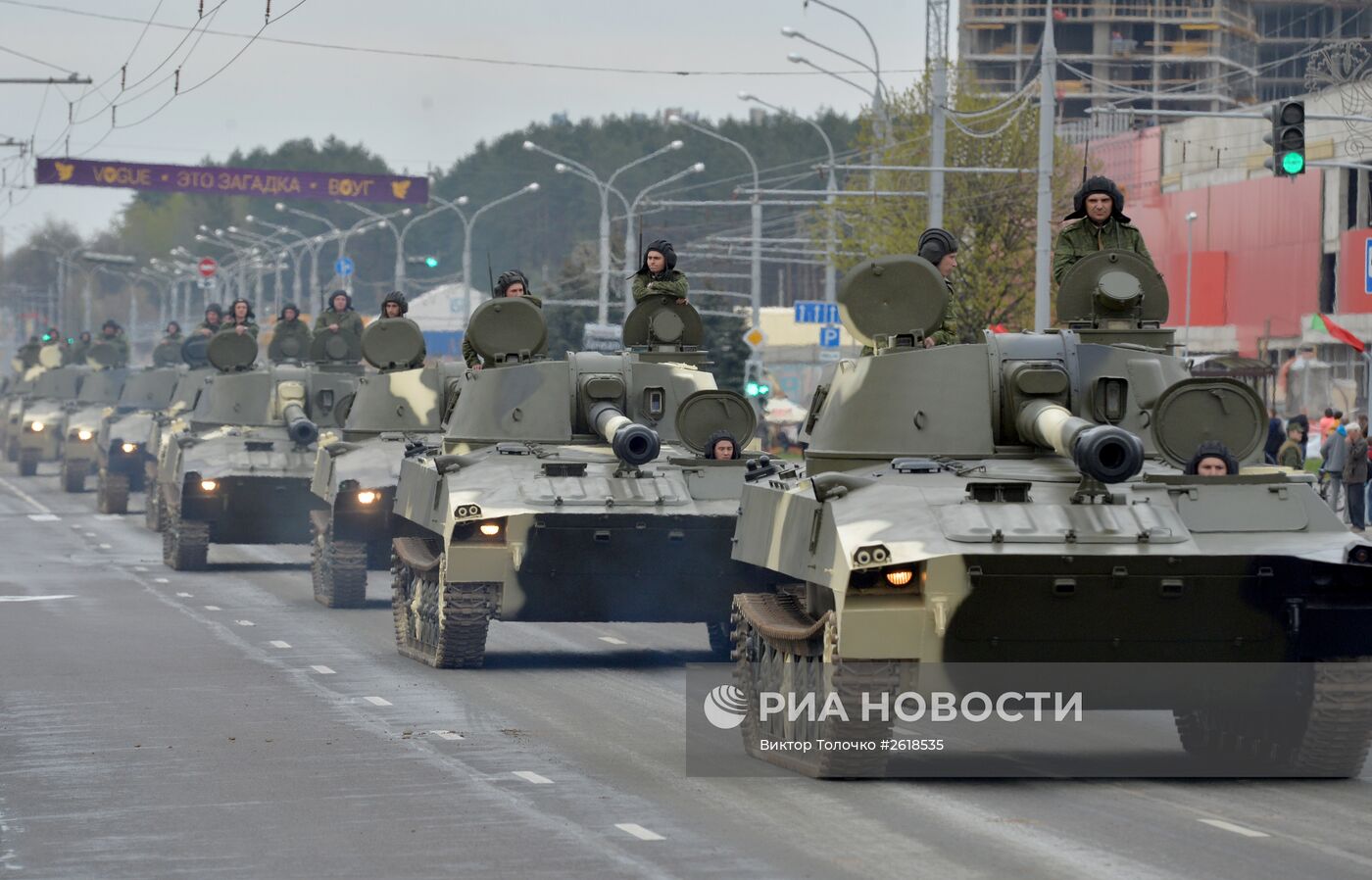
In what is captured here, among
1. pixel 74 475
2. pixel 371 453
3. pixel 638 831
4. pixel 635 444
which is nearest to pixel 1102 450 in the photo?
pixel 638 831

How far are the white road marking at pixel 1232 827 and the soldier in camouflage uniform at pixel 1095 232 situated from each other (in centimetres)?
415

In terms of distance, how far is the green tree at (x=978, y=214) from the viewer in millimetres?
47000

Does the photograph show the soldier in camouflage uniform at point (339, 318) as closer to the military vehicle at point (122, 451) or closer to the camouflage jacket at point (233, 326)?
the camouflage jacket at point (233, 326)

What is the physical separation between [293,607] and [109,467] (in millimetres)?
16199

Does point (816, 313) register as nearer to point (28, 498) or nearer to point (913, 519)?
point (28, 498)

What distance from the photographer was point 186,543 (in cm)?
2805

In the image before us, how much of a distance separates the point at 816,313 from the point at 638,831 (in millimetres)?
36771

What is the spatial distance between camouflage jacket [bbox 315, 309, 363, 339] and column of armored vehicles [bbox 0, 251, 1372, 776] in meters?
10.8

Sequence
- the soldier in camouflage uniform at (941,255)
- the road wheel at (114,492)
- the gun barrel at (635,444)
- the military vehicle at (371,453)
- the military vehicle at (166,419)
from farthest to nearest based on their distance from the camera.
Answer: the road wheel at (114,492), the military vehicle at (166,419), the military vehicle at (371,453), the gun barrel at (635,444), the soldier in camouflage uniform at (941,255)

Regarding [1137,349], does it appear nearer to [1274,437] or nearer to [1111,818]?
[1111,818]

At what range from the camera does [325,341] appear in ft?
99.9

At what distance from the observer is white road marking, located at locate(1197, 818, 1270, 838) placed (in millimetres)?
10469

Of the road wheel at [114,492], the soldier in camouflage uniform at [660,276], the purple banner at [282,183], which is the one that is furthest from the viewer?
the purple banner at [282,183]

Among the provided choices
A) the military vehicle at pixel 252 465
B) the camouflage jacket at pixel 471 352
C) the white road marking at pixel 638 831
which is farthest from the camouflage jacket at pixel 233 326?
the white road marking at pixel 638 831
